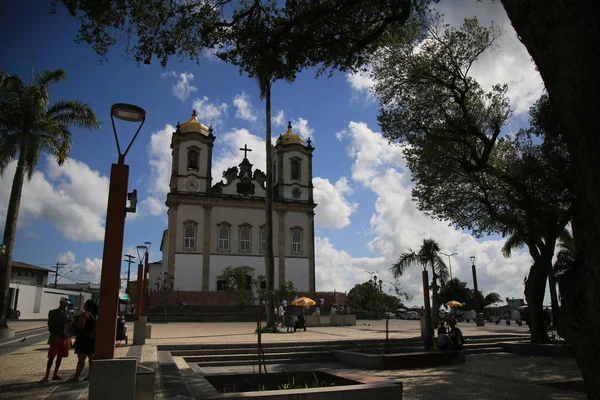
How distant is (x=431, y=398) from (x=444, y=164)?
1092 centimetres

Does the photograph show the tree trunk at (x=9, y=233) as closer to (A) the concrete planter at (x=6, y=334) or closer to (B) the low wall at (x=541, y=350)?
(A) the concrete planter at (x=6, y=334)

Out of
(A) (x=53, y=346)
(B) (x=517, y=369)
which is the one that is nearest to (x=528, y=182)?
(B) (x=517, y=369)

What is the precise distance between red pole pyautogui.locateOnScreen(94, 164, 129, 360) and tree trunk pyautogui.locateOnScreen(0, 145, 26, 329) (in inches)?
577

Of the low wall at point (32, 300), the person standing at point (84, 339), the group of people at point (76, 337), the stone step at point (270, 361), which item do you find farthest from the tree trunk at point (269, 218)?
the low wall at point (32, 300)

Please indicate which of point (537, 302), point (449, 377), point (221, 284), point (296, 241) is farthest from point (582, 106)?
point (296, 241)

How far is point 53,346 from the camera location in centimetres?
859

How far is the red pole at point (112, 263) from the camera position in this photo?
559 cm

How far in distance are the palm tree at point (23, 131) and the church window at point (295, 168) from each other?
102ft

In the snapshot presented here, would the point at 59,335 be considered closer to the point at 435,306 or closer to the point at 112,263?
the point at 112,263

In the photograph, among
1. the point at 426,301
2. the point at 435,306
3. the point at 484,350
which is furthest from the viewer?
the point at 435,306

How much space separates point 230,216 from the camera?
46.8 meters

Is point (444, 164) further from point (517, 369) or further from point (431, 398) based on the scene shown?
point (431, 398)

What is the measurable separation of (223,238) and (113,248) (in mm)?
40499

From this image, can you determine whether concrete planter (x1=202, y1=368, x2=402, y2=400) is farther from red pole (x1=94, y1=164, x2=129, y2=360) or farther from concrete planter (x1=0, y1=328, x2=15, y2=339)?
concrete planter (x1=0, y1=328, x2=15, y2=339)
